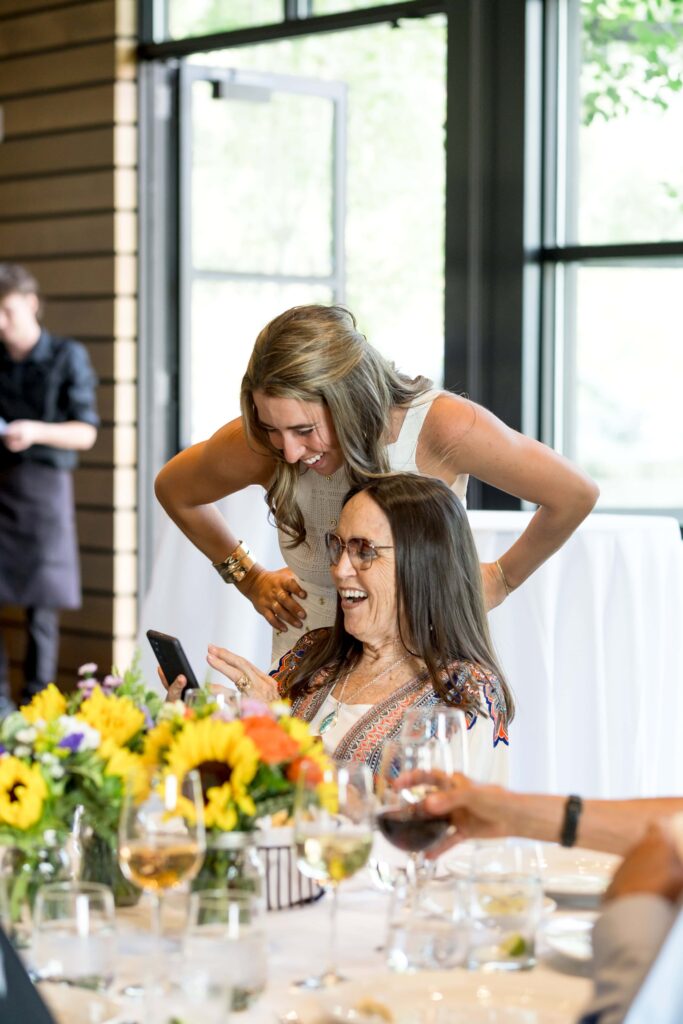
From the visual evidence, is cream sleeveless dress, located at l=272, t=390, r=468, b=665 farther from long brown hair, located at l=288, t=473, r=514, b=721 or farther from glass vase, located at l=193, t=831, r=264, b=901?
glass vase, located at l=193, t=831, r=264, b=901

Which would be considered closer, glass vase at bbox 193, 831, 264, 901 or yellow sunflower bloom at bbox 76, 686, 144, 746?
glass vase at bbox 193, 831, 264, 901

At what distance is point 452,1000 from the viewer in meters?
1.22

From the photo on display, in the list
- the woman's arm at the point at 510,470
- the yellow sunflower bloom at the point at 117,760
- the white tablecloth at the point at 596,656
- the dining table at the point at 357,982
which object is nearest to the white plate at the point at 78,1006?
the dining table at the point at 357,982

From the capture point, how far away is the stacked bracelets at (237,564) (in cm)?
295

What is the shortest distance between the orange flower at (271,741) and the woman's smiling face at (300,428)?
971 millimetres

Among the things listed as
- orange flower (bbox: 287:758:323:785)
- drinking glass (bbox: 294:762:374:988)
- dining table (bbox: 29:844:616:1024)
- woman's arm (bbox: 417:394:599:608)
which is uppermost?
woman's arm (bbox: 417:394:599:608)

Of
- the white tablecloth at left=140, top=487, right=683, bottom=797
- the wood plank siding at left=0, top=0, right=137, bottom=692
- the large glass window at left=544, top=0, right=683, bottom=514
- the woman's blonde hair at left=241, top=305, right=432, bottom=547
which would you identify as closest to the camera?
the woman's blonde hair at left=241, top=305, right=432, bottom=547

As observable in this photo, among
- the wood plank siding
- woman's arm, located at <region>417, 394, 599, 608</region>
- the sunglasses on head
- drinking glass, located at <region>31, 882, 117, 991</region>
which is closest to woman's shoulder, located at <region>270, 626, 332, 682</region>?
the sunglasses on head

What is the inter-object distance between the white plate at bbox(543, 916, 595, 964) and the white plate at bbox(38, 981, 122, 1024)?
41 cm

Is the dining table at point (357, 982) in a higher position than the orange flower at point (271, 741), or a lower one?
lower

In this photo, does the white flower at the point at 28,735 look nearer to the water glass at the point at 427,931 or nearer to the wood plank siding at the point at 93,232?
the water glass at the point at 427,931

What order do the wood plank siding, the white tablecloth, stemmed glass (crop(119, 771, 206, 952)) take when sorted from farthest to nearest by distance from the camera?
the wood plank siding, the white tablecloth, stemmed glass (crop(119, 771, 206, 952))

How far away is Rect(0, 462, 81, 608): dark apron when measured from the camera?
5398 mm

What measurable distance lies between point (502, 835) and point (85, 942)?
477mm
